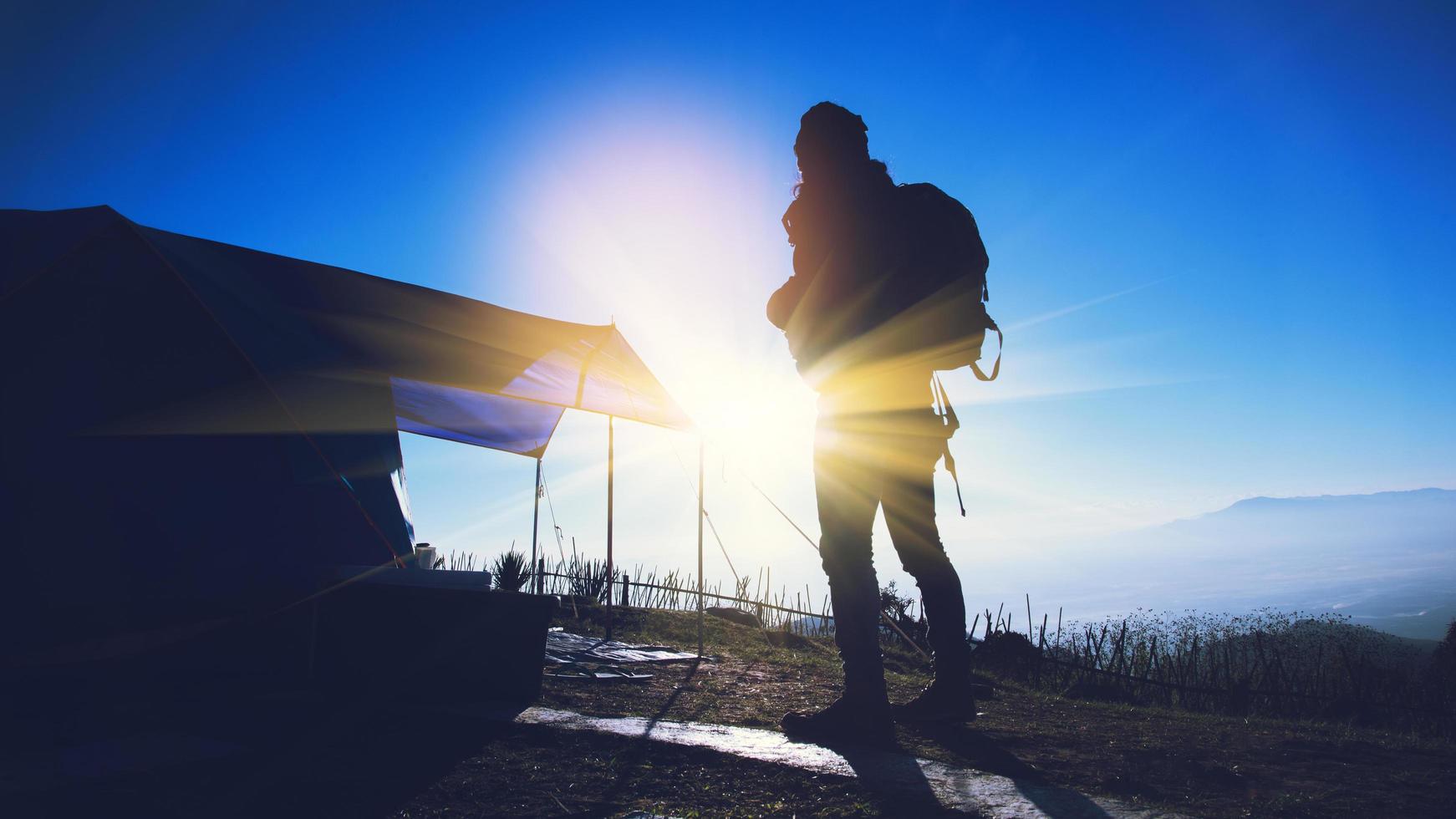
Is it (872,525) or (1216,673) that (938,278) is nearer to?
(872,525)

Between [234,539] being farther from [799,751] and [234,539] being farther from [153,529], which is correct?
[799,751]

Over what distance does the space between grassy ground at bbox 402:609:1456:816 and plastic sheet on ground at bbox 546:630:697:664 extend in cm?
136

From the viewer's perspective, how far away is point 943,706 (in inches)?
92.7

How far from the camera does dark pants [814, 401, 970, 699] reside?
226 centimetres

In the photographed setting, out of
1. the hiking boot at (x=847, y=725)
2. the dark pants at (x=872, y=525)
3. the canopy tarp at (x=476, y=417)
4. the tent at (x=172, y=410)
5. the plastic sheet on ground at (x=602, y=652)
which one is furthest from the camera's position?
the canopy tarp at (x=476, y=417)

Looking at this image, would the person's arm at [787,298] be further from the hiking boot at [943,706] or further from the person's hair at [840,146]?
the hiking boot at [943,706]

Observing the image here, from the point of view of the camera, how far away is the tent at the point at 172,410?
287cm

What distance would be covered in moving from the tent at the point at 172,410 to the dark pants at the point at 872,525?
240 centimetres

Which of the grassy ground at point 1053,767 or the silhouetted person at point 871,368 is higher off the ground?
the silhouetted person at point 871,368

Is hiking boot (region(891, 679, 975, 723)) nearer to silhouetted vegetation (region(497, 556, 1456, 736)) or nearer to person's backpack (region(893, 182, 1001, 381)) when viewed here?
person's backpack (region(893, 182, 1001, 381))

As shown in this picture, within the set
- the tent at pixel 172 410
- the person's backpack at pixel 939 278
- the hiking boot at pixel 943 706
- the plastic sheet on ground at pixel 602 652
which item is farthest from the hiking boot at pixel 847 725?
the tent at pixel 172 410

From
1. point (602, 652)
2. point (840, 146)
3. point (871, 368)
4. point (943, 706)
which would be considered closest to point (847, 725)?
point (943, 706)

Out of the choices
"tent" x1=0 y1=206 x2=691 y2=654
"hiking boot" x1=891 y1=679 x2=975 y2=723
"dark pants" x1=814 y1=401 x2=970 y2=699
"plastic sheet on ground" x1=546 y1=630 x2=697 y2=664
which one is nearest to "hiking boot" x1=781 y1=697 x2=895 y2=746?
"dark pants" x1=814 y1=401 x2=970 y2=699

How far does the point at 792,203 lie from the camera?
2516 mm
